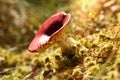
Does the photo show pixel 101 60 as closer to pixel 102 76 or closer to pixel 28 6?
pixel 102 76

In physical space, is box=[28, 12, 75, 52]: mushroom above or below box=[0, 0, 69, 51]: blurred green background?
below

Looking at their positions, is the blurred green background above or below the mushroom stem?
above

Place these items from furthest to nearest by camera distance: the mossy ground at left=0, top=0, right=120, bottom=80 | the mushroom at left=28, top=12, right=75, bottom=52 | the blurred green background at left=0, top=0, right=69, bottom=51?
the blurred green background at left=0, top=0, right=69, bottom=51 → the mushroom at left=28, top=12, right=75, bottom=52 → the mossy ground at left=0, top=0, right=120, bottom=80

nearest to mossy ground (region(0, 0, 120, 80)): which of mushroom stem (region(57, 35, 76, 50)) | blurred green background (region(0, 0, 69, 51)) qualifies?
mushroom stem (region(57, 35, 76, 50))

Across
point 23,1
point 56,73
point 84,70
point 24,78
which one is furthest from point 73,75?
point 23,1

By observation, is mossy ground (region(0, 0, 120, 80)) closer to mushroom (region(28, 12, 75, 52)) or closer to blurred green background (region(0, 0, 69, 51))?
mushroom (region(28, 12, 75, 52))

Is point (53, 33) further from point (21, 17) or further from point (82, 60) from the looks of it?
point (21, 17)

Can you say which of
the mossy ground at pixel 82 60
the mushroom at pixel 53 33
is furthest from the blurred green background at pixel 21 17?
the mushroom at pixel 53 33

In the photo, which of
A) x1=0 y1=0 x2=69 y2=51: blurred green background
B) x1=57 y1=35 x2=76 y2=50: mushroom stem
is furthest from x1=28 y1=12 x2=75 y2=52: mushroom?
x1=0 y1=0 x2=69 y2=51: blurred green background

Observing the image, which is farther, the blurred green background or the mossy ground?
the blurred green background

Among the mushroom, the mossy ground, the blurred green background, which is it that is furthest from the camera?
the blurred green background

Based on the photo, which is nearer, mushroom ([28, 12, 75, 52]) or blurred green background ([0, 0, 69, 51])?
mushroom ([28, 12, 75, 52])

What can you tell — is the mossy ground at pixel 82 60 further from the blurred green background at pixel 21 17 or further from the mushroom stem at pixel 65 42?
the blurred green background at pixel 21 17
